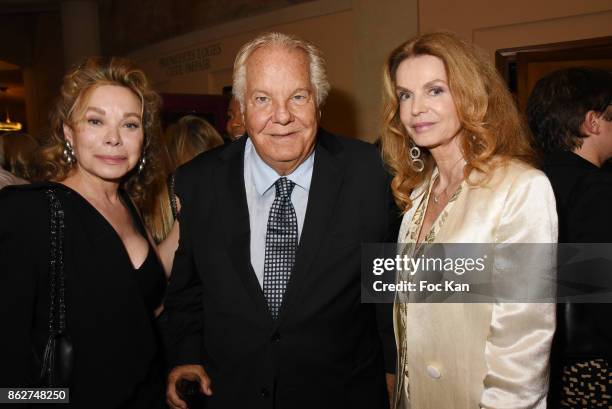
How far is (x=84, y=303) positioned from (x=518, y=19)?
4.91 m

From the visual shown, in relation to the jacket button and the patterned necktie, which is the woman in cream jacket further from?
the patterned necktie

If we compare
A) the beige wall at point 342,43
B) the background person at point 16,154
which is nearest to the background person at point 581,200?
the beige wall at point 342,43

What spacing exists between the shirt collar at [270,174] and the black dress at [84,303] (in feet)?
1.90

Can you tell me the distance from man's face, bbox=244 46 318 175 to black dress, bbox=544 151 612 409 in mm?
1131

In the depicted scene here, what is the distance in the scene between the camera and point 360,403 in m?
1.83

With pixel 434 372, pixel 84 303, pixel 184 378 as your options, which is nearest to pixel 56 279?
pixel 84 303

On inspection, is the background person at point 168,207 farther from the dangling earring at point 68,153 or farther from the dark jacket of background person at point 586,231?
the dark jacket of background person at point 586,231

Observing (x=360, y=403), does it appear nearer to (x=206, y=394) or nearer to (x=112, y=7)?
(x=206, y=394)

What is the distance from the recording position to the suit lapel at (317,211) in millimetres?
1713

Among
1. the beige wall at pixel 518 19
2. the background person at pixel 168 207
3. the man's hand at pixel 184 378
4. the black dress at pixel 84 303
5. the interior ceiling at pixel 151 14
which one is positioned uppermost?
the interior ceiling at pixel 151 14

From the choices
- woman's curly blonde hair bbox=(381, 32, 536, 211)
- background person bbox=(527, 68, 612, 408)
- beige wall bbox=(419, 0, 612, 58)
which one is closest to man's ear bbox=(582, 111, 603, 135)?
background person bbox=(527, 68, 612, 408)

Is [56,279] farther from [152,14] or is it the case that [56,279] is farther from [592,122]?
[152,14]

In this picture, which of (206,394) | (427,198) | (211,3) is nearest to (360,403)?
(206,394)

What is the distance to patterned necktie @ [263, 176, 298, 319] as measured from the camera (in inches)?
69.2
